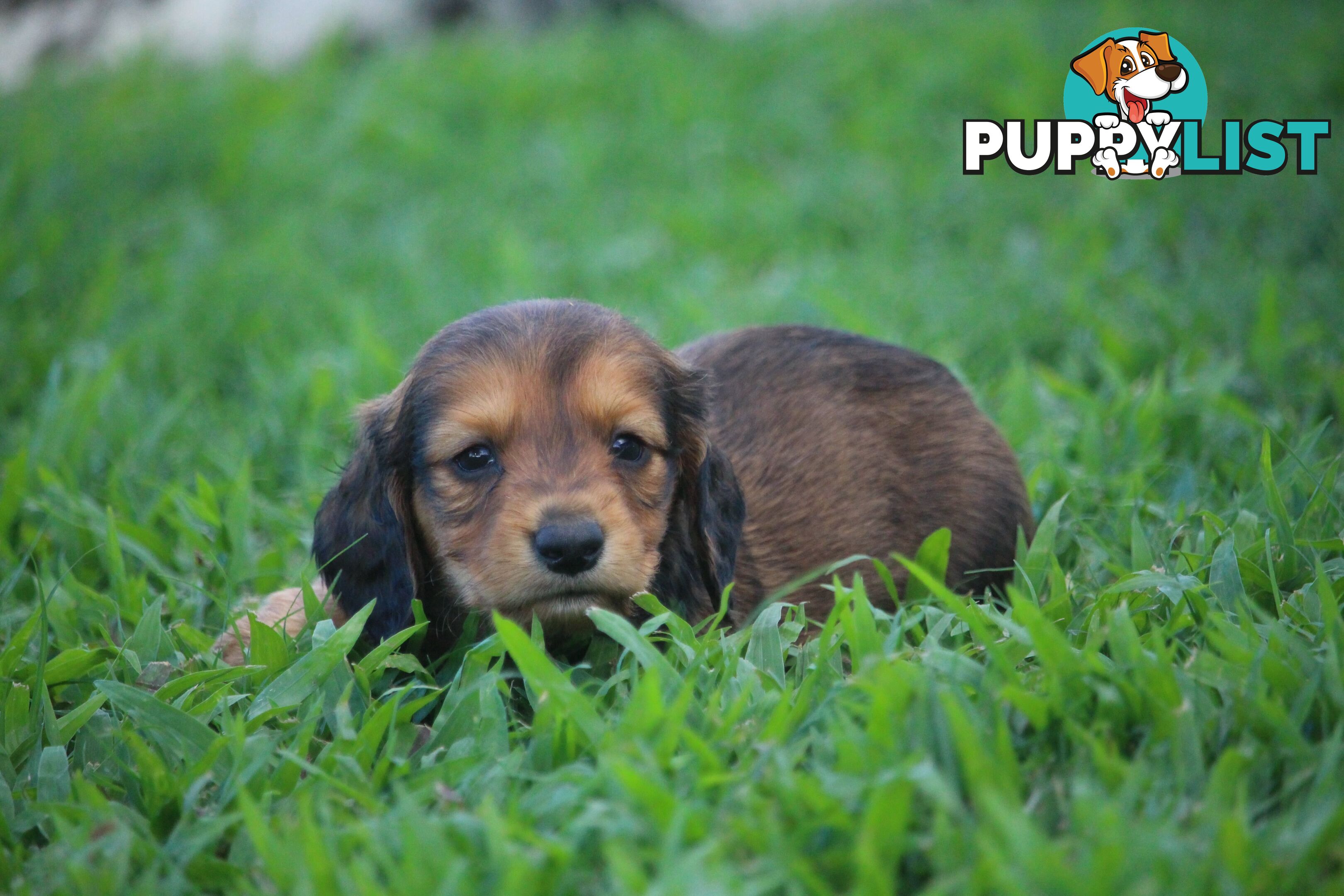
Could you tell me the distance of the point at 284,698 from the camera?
2824 millimetres

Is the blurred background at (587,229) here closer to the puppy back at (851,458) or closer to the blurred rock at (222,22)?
the blurred rock at (222,22)

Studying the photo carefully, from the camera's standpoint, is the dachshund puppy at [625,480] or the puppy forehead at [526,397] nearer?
the dachshund puppy at [625,480]

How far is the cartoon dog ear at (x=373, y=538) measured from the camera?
315 centimetres

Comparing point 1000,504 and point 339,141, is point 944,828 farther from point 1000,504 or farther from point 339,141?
point 339,141

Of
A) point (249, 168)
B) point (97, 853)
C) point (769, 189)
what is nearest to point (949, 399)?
point (97, 853)

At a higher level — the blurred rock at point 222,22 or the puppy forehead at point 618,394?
the blurred rock at point 222,22

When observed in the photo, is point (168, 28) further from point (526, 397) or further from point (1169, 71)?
point (526, 397)

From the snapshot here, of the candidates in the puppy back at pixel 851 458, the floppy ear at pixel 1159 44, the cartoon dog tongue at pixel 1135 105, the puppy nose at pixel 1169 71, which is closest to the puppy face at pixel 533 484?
the puppy back at pixel 851 458

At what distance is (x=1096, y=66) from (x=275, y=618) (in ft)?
14.9

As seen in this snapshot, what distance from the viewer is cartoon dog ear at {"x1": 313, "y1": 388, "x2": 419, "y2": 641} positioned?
3154 millimetres

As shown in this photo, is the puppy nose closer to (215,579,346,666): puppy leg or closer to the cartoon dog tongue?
the cartoon dog tongue

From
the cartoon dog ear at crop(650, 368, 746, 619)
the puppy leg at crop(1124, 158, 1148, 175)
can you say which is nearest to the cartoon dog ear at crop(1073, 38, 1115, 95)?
the puppy leg at crop(1124, 158, 1148, 175)

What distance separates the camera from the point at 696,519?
3359mm

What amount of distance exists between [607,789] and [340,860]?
0.51 metres
